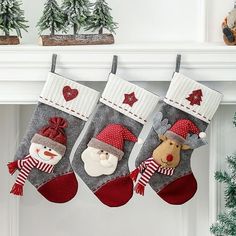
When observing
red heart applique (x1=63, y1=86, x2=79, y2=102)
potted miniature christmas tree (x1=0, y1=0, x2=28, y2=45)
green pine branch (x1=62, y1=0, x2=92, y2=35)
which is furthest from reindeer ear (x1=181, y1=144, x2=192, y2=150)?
potted miniature christmas tree (x1=0, y1=0, x2=28, y2=45)

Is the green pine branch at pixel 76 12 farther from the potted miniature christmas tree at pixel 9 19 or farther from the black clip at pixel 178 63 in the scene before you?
the black clip at pixel 178 63

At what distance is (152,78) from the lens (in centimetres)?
154

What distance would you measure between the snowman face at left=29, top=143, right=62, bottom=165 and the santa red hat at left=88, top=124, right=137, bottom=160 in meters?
0.11

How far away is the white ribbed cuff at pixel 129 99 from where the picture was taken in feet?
4.99

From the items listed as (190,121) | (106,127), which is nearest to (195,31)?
(190,121)

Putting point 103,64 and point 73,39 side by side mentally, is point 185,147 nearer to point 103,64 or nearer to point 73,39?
point 103,64

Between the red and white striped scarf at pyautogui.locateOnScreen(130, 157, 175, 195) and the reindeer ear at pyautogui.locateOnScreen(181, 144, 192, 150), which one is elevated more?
the reindeer ear at pyautogui.locateOnScreen(181, 144, 192, 150)

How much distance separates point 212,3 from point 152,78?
322 mm

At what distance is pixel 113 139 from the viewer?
1518 millimetres

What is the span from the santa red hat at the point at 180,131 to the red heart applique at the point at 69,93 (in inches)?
10.7

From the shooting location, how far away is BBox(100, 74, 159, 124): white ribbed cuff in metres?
1.52

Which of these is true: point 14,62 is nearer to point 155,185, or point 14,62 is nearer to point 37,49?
point 37,49

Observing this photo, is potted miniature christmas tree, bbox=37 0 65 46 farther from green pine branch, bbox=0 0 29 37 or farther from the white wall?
the white wall

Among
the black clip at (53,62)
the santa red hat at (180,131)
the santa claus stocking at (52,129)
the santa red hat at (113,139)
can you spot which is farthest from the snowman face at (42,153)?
the santa red hat at (180,131)
